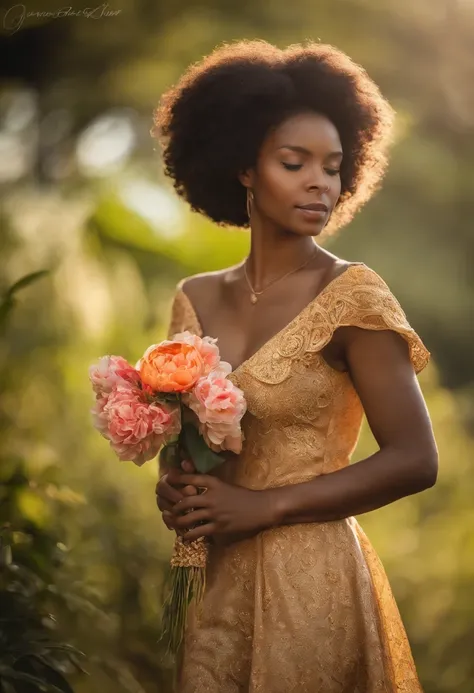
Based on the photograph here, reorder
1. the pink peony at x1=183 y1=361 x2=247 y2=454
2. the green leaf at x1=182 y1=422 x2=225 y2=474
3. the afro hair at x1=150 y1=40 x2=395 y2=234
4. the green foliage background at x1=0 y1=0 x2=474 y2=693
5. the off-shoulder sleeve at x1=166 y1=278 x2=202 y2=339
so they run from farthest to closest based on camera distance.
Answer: the green foliage background at x1=0 y1=0 x2=474 y2=693 < the off-shoulder sleeve at x1=166 y1=278 x2=202 y2=339 < the afro hair at x1=150 y1=40 x2=395 y2=234 < the green leaf at x1=182 y1=422 x2=225 y2=474 < the pink peony at x1=183 y1=361 x2=247 y2=454

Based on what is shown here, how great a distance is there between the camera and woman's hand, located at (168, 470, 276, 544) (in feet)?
8.64

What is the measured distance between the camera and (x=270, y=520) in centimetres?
263

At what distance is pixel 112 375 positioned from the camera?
266 centimetres

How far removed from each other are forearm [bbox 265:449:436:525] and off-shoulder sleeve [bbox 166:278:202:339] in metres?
0.64

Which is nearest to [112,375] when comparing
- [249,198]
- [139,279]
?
[249,198]

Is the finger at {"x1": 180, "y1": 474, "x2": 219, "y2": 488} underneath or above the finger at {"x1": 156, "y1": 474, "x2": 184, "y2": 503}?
above

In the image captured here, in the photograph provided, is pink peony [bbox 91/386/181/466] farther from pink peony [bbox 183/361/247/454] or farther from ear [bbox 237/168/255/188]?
ear [bbox 237/168/255/188]

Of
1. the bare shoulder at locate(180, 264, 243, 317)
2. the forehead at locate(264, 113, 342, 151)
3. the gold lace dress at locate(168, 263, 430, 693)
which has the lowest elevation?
the gold lace dress at locate(168, 263, 430, 693)

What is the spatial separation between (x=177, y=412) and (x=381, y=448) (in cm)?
52

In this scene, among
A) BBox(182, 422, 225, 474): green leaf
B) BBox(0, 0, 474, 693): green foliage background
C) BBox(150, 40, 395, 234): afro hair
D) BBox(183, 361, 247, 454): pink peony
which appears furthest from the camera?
BBox(0, 0, 474, 693): green foliage background

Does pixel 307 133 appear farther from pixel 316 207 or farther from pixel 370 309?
pixel 370 309

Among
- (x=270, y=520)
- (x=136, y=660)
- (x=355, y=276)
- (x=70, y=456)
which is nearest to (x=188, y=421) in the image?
(x=270, y=520)

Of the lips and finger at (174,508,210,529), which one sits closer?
finger at (174,508,210,529)

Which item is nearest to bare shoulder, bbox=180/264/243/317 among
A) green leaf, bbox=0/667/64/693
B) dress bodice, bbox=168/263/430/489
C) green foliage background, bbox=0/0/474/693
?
dress bodice, bbox=168/263/430/489
